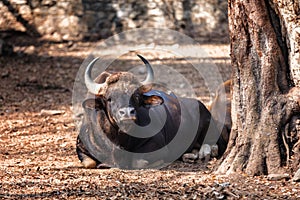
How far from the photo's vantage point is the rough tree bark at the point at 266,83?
17.4ft

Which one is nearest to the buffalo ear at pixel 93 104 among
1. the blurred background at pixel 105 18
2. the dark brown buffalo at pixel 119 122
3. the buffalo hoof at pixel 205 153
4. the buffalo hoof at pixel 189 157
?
the dark brown buffalo at pixel 119 122

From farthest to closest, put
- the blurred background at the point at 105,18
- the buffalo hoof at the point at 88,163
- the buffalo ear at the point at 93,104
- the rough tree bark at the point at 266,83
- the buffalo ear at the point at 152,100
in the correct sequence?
1. the blurred background at the point at 105,18
2. the buffalo ear at the point at 152,100
3. the buffalo ear at the point at 93,104
4. the buffalo hoof at the point at 88,163
5. the rough tree bark at the point at 266,83

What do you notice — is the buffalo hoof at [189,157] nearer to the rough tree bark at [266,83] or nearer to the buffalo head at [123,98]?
the buffalo head at [123,98]

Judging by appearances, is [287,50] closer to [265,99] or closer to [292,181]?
[265,99]

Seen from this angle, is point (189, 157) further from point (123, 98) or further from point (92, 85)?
point (92, 85)

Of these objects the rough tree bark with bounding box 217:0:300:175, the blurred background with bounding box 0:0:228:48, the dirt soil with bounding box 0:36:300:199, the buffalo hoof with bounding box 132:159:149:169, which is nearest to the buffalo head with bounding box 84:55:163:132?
the buffalo hoof with bounding box 132:159:149:169

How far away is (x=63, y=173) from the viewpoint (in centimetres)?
601

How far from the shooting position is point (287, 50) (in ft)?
17.6

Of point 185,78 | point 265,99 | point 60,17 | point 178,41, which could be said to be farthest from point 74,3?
point 265,99

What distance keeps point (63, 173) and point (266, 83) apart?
2060 mm

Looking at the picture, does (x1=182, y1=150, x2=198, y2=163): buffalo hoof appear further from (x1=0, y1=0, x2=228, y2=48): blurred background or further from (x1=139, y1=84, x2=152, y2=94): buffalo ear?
(x1=0, y1=0, x2=228, y2=48): blurred background

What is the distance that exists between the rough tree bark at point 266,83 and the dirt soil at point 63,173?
0.68ft

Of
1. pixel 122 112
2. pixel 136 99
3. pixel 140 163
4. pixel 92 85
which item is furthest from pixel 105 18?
pixel 122 112

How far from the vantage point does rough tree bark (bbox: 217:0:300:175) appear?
530 centimetres
